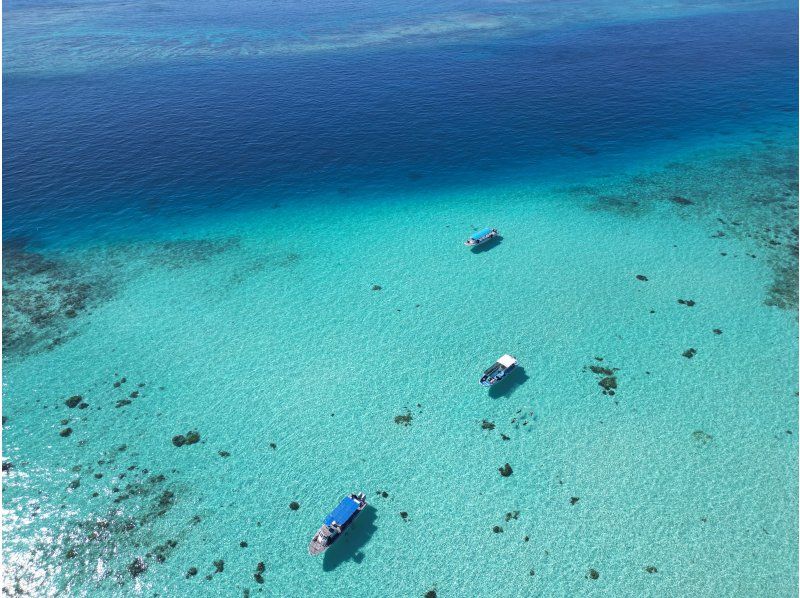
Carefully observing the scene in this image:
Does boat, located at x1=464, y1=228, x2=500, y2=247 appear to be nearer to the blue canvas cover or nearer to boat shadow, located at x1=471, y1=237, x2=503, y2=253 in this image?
boat shadow, located at x1=471, y1=237, x2=503, y2=253

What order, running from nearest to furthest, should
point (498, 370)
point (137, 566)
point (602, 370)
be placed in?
point (137, 566) < point (498, 370) < point (602, 370)

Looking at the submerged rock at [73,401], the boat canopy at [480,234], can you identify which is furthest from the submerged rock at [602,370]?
the submerged rock at [73,401]

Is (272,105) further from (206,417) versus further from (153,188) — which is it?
(206,417)

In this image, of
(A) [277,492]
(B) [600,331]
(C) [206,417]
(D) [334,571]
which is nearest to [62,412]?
(C) [206,417]

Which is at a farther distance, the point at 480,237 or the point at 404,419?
the point at 480,237

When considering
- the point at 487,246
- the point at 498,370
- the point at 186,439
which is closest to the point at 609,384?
the point at 498,370

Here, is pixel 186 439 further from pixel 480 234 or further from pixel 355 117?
pixel 355 117
